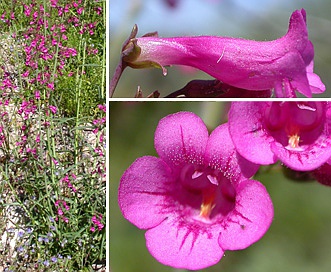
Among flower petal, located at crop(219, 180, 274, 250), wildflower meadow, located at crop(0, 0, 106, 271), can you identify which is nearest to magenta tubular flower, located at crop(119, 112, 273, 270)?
flower petal, located at crop(219, 180, 274, 250)

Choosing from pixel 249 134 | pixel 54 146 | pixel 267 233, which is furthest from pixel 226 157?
pixel 54 146

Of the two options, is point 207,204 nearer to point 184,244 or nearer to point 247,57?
point 184,244

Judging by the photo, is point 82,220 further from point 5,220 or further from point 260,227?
point 260,227

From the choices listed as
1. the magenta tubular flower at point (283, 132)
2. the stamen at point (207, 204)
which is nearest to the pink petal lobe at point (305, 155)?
the magenta tubular flower at point (283, 132)

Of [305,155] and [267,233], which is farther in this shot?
[267,233]

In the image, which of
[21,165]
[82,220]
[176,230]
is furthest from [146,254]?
[21,165]

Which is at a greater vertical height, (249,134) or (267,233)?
(249,134)
